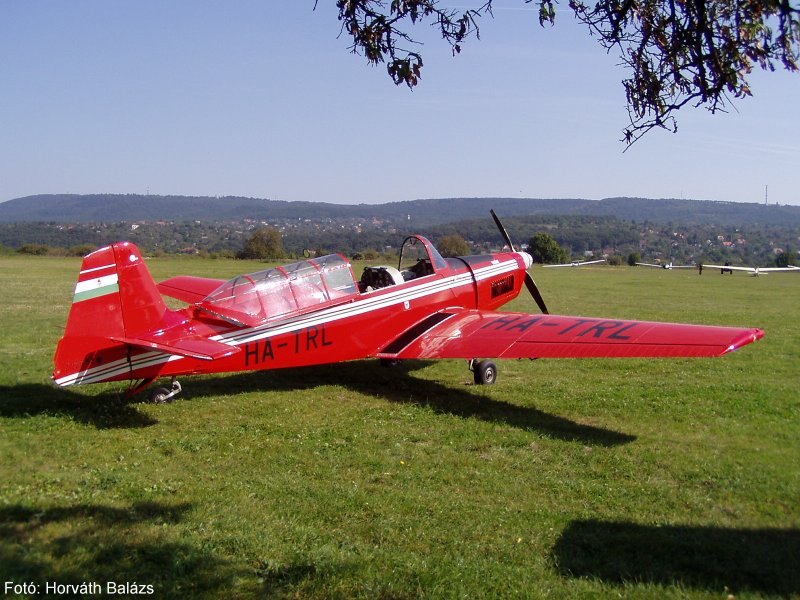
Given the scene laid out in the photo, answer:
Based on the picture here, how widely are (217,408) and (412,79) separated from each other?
4.65m

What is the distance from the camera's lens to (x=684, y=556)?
420 cm

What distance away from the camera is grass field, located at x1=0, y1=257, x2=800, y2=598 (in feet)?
12.5

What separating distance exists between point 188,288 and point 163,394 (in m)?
5.04

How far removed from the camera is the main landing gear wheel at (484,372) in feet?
31.0

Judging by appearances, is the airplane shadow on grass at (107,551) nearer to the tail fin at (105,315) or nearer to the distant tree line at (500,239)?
the tail fin at (105,315)

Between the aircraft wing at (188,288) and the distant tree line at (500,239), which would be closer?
the aircraft wing at (188,288)

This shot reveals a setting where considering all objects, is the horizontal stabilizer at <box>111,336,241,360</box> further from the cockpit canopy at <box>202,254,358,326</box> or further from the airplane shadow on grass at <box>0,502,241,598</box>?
the airplane shadow on grass at <box>0,502,241,598</box>

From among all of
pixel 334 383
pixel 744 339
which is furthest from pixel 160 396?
pixel 744 339

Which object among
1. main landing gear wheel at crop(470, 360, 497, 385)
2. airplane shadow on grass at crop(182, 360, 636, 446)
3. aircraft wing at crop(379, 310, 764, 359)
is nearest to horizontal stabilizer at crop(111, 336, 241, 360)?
airplane shadow on grass at crop(182, 360, 636, 446)

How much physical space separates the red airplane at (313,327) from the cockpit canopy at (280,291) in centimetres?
1

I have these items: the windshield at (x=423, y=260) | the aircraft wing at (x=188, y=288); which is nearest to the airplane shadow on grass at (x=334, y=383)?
the windshield at (x=423, y=260)

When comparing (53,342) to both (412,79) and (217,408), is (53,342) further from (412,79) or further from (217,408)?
(412,79)

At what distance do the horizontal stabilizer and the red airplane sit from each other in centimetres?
1

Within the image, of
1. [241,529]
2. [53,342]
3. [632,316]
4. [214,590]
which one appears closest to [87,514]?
[241,529]
